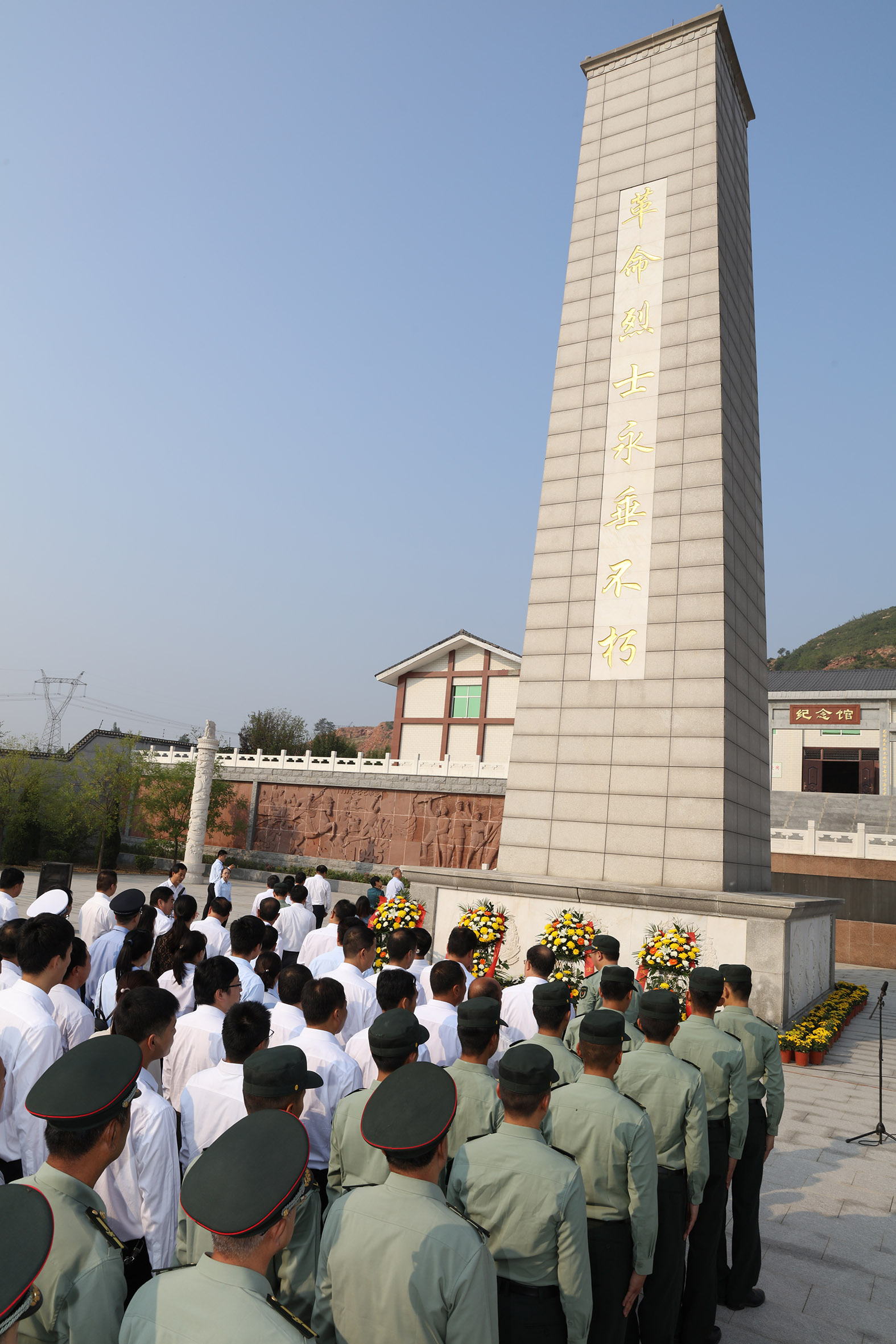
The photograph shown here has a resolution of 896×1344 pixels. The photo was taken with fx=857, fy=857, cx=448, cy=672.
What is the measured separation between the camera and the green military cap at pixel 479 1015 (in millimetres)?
2945

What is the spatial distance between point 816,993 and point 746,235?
1012 cm

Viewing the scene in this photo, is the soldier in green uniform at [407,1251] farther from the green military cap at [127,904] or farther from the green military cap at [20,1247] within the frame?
the green military cap at [127,904]

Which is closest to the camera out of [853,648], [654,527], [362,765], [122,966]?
[122,966]

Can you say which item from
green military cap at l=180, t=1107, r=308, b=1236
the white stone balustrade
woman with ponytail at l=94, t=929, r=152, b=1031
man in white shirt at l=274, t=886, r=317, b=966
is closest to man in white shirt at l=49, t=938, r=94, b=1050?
woman with ponytail at l=94, t=929, r=152, b=1031

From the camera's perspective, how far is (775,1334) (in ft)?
11.6

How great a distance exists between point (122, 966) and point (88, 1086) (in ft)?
8.90

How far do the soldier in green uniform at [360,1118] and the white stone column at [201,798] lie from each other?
73.9ft

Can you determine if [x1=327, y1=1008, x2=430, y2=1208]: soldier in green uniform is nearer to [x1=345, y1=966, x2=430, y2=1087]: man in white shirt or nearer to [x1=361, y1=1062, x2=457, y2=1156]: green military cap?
[x1=361, y1=1062, x2=457, y2=1156]: green military cap

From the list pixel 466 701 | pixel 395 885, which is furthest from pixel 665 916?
pixel 466 701

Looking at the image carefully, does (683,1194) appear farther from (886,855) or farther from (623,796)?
(886,855)

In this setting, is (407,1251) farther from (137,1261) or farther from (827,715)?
(827,715)

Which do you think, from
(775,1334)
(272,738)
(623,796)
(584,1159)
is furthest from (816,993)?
(272,738)

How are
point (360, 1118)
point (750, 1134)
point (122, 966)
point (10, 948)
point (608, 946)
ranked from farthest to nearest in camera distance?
point (608, 946) → point (10, 948) → point (122, 966) → point (750, 1134) → point (360, 1118)

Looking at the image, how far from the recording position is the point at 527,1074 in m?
2.29
